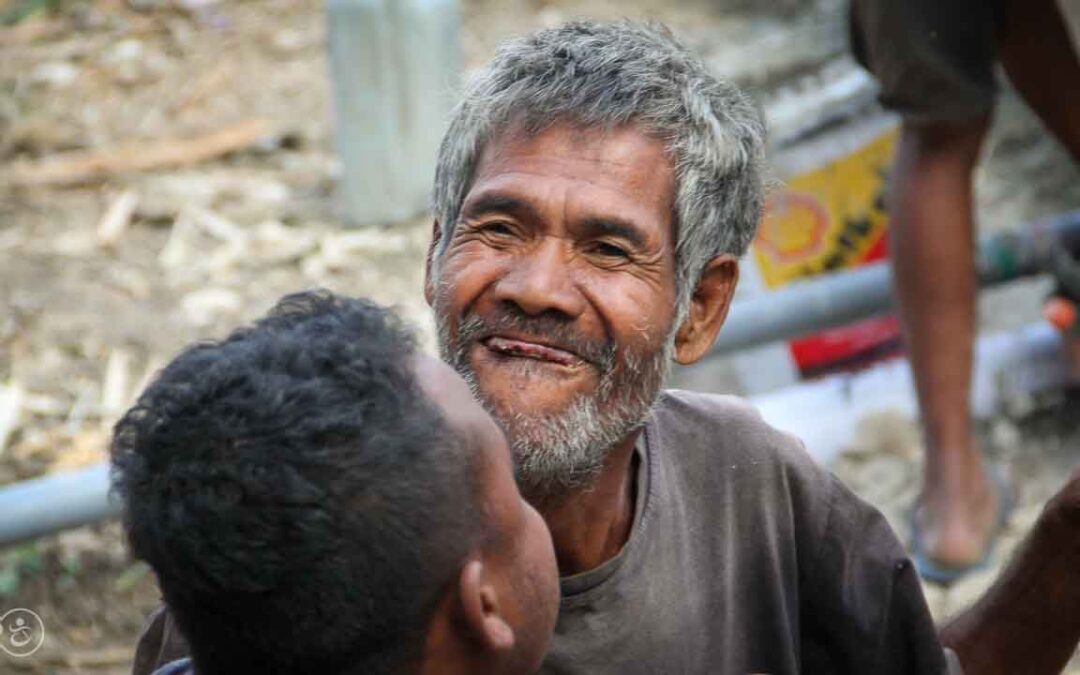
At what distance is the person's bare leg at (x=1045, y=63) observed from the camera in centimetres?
429

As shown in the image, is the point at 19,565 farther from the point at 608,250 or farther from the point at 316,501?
the point at 316,501

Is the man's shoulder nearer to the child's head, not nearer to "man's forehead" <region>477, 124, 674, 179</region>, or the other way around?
"man's forehead" <region>477, 124, 674, 179</region>

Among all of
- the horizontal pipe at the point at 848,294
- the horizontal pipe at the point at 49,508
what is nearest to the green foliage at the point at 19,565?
the horizontal pipe at the point at 49,508

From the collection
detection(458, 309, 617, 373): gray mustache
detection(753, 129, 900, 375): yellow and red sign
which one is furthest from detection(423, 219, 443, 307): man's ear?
detection(753, 129, 900, 375): yellow and red sign

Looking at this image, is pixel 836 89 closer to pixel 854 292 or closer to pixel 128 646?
pixel 854 292

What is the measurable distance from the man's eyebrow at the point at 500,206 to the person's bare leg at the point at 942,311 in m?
2.12

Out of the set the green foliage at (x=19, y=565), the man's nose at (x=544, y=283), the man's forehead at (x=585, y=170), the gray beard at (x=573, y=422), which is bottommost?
the green foliage at (x=19, y=565)

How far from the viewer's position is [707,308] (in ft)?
9.06

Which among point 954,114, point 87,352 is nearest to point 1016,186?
point 954,114

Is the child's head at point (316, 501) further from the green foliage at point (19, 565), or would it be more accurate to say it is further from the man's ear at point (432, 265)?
the green foliage at point (19, 565)

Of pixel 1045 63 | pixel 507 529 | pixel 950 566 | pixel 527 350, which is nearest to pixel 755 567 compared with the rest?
pixel 527 350

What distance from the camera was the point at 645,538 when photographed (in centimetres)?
254

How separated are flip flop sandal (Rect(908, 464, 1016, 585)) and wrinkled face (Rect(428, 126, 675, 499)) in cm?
199

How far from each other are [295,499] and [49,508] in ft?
8.24
